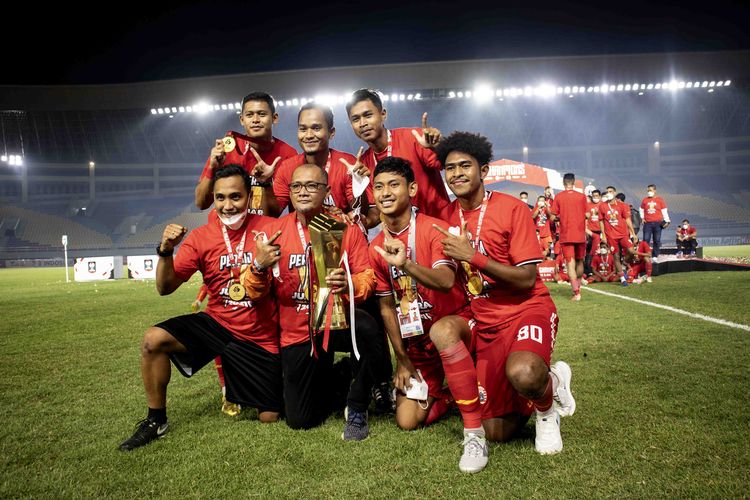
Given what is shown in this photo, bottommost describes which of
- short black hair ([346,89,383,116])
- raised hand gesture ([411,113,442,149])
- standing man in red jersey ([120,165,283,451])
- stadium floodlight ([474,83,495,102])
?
standing man in red jersey ([120,165,283,451])

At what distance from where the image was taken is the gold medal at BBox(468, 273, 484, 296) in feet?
11.2

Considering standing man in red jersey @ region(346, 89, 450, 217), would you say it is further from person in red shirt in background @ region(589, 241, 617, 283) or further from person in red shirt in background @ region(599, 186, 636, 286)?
person in red shirt in background @ region(589, 241, 617, 283)

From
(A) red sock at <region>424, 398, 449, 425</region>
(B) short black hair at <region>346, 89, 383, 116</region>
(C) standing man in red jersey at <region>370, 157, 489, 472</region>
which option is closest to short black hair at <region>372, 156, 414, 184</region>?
(C) standing man in red jersey at <region>370, 157, 489, 472</region>

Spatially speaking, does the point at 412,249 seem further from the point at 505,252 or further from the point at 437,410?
the point at 437,410

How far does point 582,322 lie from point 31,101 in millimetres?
39505

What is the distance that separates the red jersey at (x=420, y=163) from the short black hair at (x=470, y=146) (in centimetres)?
64

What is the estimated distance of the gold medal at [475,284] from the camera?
135 inches

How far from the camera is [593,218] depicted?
516 inches

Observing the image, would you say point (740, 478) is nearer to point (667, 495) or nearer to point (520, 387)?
point (667, 495)

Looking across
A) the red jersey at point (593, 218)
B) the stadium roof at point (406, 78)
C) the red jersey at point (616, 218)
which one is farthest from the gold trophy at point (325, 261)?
the stadium roof at point (406, 78)

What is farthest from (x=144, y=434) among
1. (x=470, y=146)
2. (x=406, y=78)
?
(x=406, y=78)

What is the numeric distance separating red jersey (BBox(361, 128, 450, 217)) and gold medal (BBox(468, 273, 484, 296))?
107 cm

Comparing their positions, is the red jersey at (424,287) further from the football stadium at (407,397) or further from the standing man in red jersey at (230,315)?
the standing man in red jersey at (230,315)

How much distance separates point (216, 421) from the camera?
3.66 metres
